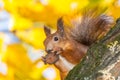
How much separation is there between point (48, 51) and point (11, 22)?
2.45 ft

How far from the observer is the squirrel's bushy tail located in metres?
1.03

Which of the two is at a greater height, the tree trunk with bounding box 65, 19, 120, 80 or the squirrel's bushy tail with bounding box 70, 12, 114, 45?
the squirrel's bushy tail with bounding box 70, 12, 114, 45

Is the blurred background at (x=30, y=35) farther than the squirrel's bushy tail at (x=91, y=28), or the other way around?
the blurred background at (x=30, y=35)

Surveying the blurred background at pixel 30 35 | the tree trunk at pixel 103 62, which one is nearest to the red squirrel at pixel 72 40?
the tree trunk at pixel 103 62

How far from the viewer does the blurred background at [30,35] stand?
4.85ft

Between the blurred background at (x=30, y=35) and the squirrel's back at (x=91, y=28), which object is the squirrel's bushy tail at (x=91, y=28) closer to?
the squirrel's back at (x=91, y=28)

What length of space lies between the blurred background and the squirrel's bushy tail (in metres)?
0.36

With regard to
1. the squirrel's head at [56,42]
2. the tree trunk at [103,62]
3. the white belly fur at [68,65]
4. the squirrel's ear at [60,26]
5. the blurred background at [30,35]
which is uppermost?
the blurred background at [30,35]

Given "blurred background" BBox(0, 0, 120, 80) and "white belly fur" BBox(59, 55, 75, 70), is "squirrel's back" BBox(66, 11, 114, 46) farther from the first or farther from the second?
"blurred background" BBox(0, 0, 120, 80)

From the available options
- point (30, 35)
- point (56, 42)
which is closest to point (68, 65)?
point (56, 42)

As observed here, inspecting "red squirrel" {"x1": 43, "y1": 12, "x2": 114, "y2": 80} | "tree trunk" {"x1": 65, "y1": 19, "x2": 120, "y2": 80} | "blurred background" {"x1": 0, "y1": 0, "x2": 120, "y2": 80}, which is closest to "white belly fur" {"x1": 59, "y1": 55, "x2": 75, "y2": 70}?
"red squirrel" {"x1": 43, "y1": 12, "x2": 114, "y2": 80}

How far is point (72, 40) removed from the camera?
102 centimetres

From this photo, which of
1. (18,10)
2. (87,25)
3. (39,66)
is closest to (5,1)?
(18,10)

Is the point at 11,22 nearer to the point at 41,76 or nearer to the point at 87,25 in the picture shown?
the point at 41,76
